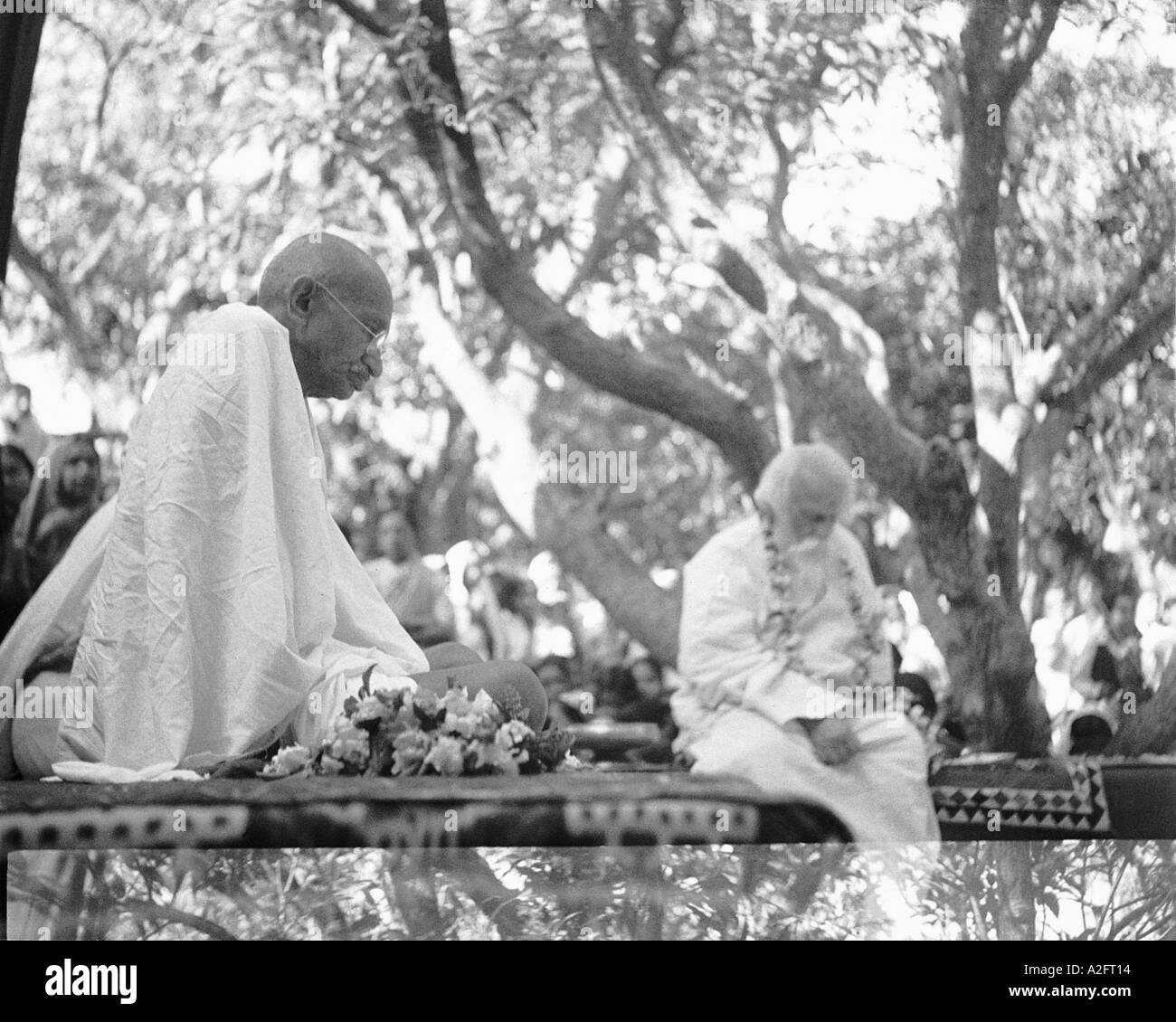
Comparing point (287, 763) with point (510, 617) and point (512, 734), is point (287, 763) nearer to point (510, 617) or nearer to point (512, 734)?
point (512, 734)

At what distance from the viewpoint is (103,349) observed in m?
5.59

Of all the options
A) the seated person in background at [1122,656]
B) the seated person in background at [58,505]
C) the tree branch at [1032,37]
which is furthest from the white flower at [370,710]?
the tree branch at [1032,37]

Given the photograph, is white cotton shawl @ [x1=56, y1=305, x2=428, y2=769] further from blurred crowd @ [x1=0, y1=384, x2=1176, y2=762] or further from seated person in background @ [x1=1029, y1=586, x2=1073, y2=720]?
seated person in background @ [x1=1029, y1=586, x2=1073, y2=720]

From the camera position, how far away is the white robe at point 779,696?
16.5 feet

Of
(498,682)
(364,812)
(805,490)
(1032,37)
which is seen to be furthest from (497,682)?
(1032,37)

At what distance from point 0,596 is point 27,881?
1126 millimetres

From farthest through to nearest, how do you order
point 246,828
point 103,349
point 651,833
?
point 103,349 → point 651,833 → point 246,828

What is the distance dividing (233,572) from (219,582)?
1.5 inches

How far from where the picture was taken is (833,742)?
507cm

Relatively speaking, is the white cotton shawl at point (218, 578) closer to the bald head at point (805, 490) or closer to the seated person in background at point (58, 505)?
the seated person in background at point (58, 505)

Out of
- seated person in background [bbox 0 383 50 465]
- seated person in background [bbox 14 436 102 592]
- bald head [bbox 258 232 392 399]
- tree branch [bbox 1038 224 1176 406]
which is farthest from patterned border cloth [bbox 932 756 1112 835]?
seated person in background [bbox 0 383 50 465]

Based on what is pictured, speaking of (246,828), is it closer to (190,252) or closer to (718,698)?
(718,698)

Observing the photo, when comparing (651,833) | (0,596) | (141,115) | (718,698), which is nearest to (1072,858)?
(718,698)

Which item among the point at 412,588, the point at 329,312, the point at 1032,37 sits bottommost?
the point at 412,588
